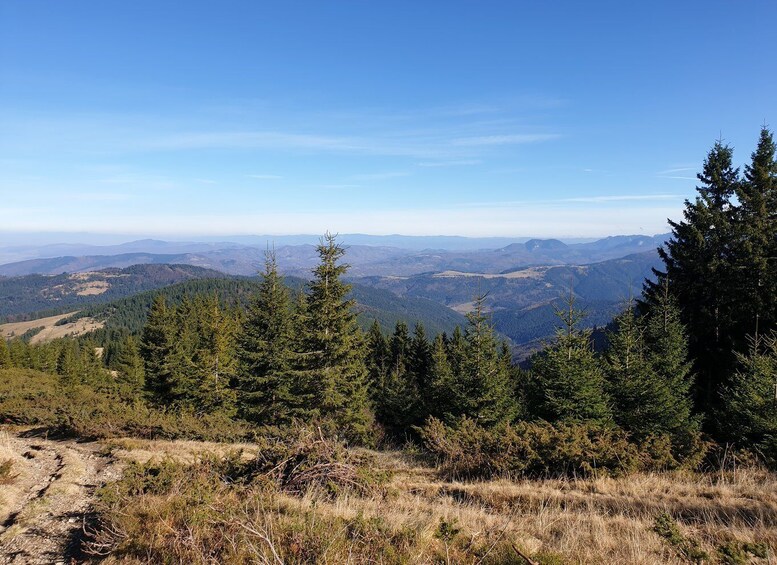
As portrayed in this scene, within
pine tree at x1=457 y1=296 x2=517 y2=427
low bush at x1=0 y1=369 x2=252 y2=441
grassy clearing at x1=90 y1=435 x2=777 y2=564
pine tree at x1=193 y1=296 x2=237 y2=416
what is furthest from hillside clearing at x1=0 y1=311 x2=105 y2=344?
grassy clearing at x1=90 y1=435 x2=777 y2=564

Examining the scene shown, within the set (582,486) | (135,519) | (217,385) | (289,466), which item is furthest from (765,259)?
(217,385)

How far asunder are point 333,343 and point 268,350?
6.43 m

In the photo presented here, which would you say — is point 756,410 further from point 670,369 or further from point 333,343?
point 333,343

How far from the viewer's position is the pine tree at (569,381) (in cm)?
1697

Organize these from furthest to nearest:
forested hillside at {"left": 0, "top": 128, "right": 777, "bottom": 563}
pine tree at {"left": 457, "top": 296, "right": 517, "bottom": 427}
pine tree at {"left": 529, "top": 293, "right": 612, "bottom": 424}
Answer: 1. pine tree at {"left": 457, "top": 296, "right": 517, "bottom": 427}
2. pine tree at {"left": 529, "top": 293, "right": 612, "bottom": 424}
3. forested hillside at {"left": 0, "top": 128, "right": 777, "bottom": 563}

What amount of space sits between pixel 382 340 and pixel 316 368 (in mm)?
36273

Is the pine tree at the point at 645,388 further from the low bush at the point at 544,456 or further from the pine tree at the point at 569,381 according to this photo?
the low bush at the point at 544,456

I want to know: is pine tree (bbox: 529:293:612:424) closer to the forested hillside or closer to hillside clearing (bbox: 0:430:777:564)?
the forested hillside

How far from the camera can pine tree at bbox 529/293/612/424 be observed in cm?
1697

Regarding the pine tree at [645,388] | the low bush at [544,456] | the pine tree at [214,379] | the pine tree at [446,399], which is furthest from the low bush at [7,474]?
the pine tree at [214,379]

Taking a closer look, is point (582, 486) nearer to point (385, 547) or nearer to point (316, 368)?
point (385, 547)

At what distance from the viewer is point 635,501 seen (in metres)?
6.62

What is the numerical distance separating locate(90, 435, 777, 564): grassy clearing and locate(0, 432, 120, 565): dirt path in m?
0.57

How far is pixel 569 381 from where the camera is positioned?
17406 mm
